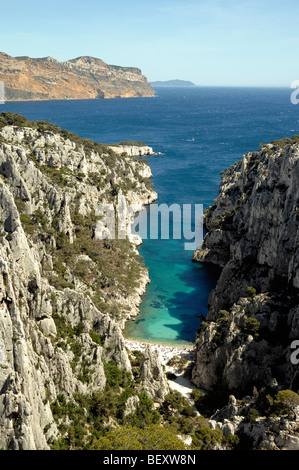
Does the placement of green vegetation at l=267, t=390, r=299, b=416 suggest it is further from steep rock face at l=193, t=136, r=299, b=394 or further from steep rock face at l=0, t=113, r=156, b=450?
steep rock face at l=0, t=113, r=156, b=450

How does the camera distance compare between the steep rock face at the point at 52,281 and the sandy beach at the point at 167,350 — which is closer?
the steep rock face at the point at 52,281

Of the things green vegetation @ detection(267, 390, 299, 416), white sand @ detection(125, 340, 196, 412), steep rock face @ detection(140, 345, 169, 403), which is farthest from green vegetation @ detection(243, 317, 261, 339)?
green vegetation @ detection(267, 390, 299, 416)

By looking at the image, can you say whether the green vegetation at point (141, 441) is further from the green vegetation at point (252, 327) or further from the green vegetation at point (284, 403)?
the green vegetation at point (252, 327)

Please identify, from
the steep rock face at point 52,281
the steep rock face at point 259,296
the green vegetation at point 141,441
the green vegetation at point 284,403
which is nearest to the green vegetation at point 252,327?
the steep rock face at point 259,296

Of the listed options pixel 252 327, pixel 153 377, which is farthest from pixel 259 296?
pixel 153 377
